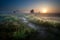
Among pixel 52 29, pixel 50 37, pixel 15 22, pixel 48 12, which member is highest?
pixel 48 12

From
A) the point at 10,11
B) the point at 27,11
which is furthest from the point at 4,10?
the point at 27,11

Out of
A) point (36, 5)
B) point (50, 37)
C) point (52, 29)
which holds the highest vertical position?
point (36, 5)

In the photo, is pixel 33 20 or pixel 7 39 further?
pixel 33 20

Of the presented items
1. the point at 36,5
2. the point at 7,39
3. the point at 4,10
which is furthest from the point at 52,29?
the point at 4,10

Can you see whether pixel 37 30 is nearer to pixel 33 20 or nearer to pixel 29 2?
pixel 33 20

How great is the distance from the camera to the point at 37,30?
172 cm

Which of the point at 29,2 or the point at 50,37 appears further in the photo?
the point at 29,2

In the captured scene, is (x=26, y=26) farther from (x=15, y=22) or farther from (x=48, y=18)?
(x=48, y=18)

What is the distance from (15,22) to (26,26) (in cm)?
20

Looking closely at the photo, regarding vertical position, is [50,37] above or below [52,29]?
below

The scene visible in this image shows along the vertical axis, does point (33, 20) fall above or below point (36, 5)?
below

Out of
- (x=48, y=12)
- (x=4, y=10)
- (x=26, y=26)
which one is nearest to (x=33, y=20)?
(x=26, y=26)

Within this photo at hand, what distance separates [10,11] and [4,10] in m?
0.10

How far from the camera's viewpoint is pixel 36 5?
5.90ft
